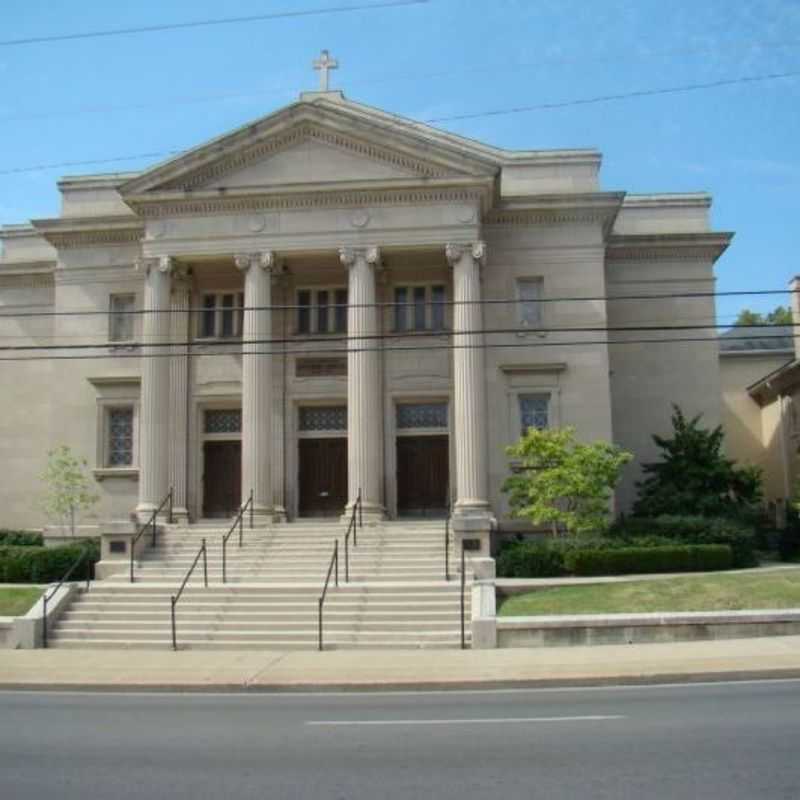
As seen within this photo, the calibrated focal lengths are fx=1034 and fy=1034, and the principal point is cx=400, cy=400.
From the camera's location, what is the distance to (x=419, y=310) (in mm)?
30734

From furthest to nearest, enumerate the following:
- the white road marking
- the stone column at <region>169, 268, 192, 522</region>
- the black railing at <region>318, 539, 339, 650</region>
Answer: the stone column at <region>169, 268, 192, 522</region> < the black railing at <region>318, 539, 339, 650</region> < the white road marking

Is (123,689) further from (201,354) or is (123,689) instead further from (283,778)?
(201,354)

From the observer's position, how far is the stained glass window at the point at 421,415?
3027cm

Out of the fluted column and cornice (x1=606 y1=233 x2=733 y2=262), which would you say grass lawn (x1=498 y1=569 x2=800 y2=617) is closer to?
the fluted column

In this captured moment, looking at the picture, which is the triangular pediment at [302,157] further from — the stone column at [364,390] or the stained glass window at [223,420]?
the stained glass window at [223,420]

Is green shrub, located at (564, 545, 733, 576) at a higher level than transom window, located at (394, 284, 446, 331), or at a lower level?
lower

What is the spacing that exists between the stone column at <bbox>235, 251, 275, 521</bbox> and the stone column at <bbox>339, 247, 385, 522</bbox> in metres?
2.21

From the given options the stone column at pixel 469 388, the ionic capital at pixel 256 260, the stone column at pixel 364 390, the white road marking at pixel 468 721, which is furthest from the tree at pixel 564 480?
the white road marking at pixel 468 721

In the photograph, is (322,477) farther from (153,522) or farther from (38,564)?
(38,564)

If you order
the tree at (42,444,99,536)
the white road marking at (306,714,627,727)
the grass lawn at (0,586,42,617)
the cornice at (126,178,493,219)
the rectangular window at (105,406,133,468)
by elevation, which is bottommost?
the white road marking at (306,714,627,727)

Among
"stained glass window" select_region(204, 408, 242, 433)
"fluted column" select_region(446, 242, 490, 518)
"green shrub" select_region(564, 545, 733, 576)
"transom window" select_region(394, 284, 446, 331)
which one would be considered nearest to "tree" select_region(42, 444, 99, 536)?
"stained glass window" select_region(204, 408, 242, 433)

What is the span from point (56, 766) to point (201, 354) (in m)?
22.0

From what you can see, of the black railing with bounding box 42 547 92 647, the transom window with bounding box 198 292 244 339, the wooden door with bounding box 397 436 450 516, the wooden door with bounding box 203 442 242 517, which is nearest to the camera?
the black railing with bounding box 42 547 92 647

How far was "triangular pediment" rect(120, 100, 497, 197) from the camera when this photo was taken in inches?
1125
